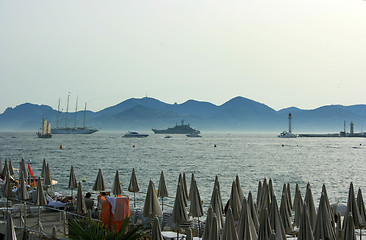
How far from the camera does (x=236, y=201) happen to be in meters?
13.5

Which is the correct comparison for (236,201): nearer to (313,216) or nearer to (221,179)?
(313,216)

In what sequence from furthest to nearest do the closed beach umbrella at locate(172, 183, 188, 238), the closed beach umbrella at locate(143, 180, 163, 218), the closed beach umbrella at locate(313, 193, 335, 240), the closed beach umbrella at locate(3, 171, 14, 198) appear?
the closed beach umbrella at locate(3, 171, 14, 198) → the closed beach umbrella at locate(143, 180, 163, 218) → the closed beach umbrella at locate(172, 183, 188, 238) → the closed beach umbrella at locate(313, 193, 335, 240)

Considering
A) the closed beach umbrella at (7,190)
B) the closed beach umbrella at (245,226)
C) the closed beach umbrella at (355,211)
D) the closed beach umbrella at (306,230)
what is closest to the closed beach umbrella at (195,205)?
the closed beach umbrella at (245,226)

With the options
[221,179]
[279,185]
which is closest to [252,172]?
[221,179]

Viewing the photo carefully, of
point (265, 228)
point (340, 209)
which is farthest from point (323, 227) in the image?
point (340, 209)

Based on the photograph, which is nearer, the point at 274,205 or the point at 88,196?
the point at 274,205

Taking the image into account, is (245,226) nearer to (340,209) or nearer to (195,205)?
(195,205)

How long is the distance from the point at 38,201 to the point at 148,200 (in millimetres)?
4109

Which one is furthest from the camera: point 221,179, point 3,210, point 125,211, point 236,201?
point 221,179

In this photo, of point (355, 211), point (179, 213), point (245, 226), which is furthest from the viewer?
point (355, 211)

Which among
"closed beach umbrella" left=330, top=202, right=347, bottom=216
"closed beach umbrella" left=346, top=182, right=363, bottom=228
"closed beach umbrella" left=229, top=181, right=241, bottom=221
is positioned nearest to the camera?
"closed beach umbrella" left=346, top=182, right=363, bottom=228

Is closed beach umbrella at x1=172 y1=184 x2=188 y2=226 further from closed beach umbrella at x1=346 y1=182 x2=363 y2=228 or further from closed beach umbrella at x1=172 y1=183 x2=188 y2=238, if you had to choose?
closed beach umbrella at x1=346 y1=182 x2=363 y2=228

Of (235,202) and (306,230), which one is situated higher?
(306,230)

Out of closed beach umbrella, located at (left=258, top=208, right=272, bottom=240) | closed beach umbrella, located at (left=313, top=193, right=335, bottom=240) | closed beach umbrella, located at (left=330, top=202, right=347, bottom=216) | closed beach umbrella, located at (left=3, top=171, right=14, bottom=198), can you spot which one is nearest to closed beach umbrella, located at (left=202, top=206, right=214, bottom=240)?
closed beach umbrella, located at (left=258, top=208, right=272, bottom=240)
